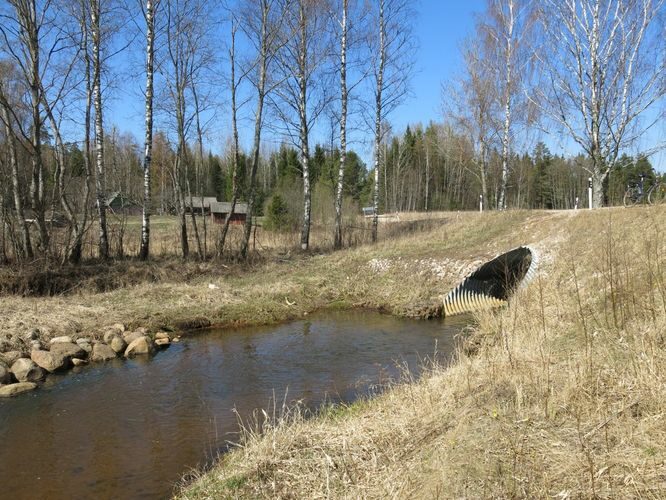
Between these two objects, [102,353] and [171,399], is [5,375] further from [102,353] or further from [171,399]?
[171,399]

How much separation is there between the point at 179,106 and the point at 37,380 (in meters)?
13.2

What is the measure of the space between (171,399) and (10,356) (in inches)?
148

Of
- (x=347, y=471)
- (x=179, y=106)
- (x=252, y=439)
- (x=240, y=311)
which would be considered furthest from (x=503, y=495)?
(x=179, y=106)

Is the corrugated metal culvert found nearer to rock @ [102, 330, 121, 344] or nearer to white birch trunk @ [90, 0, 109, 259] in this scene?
rock @ [102, 330, 121, 344]

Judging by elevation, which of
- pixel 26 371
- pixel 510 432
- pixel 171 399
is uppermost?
pixel 510 432

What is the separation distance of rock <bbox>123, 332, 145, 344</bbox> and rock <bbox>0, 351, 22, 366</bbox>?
2.12 metres

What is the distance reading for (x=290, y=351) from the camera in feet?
36.8

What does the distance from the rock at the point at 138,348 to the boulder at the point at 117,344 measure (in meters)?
0.13

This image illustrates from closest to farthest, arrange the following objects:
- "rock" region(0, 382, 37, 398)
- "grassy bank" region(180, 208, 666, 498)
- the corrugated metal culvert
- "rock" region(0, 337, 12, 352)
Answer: "grassy bank" region(180, 208, 666, 498) → "rock" region(0, 382, 37, 398) → "rock" region(0, 337, 12, 352) → the corrugated metal culvert

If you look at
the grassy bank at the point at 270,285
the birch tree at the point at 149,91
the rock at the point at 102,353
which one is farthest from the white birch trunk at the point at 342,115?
the rock at the point at 102,353

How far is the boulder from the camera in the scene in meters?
10.9

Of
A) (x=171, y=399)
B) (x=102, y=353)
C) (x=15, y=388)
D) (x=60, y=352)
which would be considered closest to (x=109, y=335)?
(x=102, y=353)

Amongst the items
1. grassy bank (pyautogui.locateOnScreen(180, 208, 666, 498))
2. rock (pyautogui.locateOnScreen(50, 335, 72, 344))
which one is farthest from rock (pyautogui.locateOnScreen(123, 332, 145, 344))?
grassy bank (pyautogui.locateOnScreen(180, 208, 666, 498))

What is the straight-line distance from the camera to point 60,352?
998 cm
